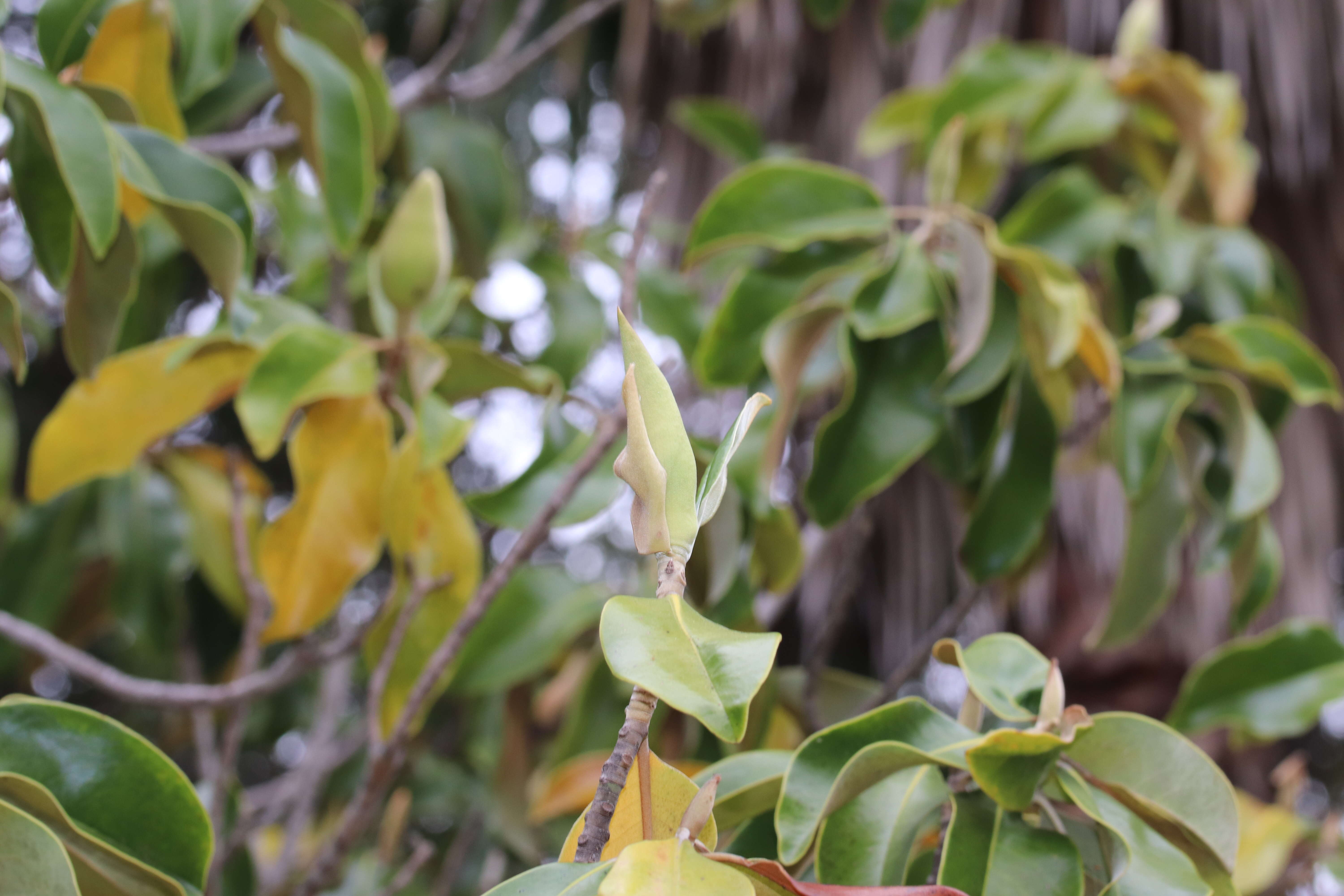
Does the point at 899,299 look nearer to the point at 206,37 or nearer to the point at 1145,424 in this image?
the point at 1145,424

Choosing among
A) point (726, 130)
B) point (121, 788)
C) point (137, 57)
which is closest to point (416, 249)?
point (137, 57)

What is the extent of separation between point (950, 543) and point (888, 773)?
3.31 feet

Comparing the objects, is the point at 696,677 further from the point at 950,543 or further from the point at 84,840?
the point at 950,543

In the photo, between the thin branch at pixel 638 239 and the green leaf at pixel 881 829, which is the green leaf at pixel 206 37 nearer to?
the thin branch at pixel 638 239

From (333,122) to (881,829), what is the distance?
1.65 ft

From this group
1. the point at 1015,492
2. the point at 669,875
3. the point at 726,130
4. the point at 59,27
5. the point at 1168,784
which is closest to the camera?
the point at 669,875

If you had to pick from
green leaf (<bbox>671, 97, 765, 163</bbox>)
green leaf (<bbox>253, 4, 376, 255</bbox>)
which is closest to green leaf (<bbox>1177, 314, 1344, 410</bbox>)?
green leaf (<bbox>671, 97, 765, 163</bbox>)

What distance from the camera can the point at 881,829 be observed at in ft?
1.25

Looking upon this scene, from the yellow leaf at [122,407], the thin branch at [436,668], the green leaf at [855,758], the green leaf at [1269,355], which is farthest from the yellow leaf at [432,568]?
the green leaf at [1269,355]

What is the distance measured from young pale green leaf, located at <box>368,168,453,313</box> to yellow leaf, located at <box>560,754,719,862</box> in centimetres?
34

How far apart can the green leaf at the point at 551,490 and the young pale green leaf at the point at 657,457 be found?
0.25 m

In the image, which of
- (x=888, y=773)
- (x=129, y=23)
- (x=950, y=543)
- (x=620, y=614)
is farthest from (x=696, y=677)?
(x=950, y=543)

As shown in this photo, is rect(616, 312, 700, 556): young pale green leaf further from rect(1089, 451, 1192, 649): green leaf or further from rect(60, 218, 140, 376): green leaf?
rect(1089, 451, 1192, 649): green leaf

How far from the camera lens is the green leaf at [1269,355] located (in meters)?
0.68
